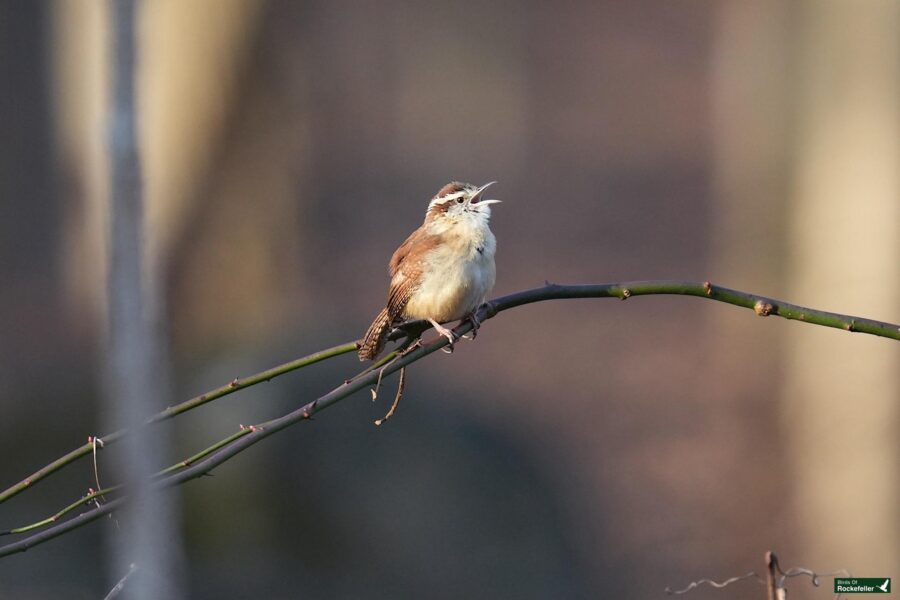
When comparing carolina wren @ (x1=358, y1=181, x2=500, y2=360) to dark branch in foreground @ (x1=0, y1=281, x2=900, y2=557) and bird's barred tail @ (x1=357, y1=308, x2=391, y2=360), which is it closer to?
bird's barred tail @ (x1=357, y1=308, x2=391, y2=360)

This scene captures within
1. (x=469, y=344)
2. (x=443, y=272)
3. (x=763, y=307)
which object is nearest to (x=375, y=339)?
(x=443, y=272)

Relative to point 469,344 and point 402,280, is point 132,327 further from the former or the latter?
point 469,344

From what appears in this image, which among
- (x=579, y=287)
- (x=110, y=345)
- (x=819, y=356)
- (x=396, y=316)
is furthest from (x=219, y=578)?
(x=110, y=345)

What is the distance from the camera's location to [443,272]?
3.82 metres

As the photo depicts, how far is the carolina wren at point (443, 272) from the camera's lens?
148 inches

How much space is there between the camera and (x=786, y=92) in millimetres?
7590

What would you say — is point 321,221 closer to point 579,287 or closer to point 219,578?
point 219,578

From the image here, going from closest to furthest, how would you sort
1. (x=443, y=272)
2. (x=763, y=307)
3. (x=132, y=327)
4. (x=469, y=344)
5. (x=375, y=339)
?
(x=132, y=327) < (x=763, y=307) < (x=375, y=339) < (x=443, y=272) < (x=469, y=344)

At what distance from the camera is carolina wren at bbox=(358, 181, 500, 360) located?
3766 millimetres

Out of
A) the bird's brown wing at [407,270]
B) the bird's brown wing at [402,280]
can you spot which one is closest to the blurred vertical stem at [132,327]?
the bird's brown wing at [402,280]

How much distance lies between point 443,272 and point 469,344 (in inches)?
360

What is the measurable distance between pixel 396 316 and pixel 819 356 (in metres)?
4.32

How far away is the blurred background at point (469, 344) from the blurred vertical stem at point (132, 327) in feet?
0.13

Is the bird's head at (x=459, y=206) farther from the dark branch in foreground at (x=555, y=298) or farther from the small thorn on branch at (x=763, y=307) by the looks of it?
the small thorn on branch at (x=763, y=307)
